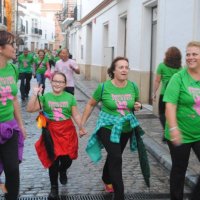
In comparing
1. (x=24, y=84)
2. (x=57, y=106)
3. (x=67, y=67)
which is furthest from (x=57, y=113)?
(x=24, y=84)

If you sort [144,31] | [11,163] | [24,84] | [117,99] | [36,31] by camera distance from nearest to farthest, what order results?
1. [11,163]
2. [117,99]
3. [144,31]
4. [24,84]
5. [36,31]

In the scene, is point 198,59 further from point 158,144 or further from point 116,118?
point 158,144

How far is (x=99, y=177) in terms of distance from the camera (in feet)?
20.1

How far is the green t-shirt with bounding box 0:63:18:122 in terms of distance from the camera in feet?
13.8

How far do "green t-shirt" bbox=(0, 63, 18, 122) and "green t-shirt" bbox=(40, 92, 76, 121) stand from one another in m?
0.90

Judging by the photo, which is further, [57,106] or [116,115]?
[57,106]

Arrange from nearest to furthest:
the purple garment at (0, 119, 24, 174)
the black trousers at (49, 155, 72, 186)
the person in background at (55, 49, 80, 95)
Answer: the purple garment at (0, 119, 24, 174) → the black trousers at (49, 155, 72, 186) → the person in background at (55, 49, 80, 95)

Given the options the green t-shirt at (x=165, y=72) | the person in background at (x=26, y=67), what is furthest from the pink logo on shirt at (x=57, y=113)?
the person in background at (x=26, y=67)

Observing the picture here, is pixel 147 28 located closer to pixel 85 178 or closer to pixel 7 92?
pixel 85 178

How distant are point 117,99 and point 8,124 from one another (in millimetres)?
1260

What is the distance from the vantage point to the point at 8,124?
4.24m

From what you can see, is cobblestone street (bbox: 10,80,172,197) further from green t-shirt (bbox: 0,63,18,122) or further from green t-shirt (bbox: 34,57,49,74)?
green t-shirt (bbox: 34,57,49,74)

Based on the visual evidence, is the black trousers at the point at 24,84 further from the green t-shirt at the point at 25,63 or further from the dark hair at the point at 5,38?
the dark hair at the point at 5,38

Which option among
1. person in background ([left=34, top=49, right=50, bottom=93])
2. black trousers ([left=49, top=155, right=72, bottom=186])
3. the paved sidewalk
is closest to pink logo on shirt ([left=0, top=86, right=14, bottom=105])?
black trousers ([left=49, top=155, right=72, bottom=186])
